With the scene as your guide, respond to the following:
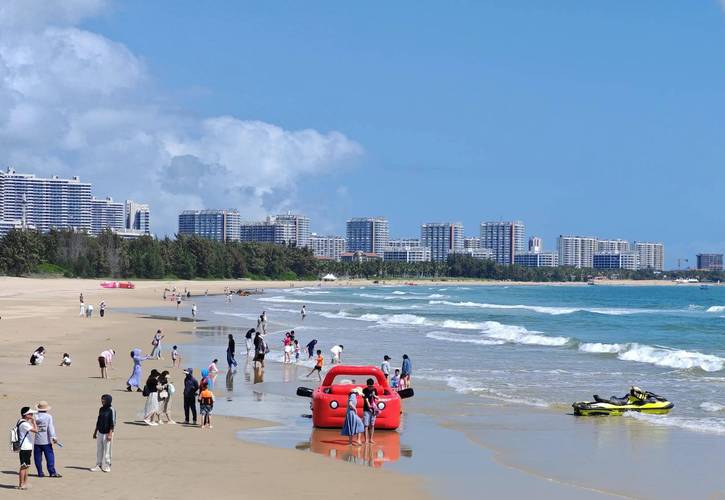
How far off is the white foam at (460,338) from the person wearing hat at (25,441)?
3168 centimetres

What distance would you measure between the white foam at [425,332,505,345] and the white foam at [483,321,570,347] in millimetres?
1006

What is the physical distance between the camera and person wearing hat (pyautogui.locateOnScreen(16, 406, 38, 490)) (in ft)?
39.4

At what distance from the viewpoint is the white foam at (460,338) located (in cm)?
4324

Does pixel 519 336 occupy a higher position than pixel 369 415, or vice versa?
pixel 369 415

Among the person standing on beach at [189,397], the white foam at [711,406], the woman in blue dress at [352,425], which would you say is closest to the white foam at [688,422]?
the white foam at [711,406]

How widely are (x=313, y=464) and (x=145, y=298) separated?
72.3 m

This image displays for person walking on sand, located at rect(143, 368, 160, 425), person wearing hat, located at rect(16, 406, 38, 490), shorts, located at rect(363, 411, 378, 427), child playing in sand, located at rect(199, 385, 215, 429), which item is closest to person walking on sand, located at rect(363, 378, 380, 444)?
shorts, located at rect(363, 411, 378, 427)

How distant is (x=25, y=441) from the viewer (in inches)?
481

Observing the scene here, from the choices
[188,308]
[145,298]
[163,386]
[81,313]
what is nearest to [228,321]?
[81,313]

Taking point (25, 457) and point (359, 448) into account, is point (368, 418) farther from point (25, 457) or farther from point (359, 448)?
point (25, 457)

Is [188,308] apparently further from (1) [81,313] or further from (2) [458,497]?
(2) [458,497]

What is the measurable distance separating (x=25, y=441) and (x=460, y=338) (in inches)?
1364

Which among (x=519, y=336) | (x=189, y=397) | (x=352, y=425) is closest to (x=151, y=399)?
(x=189, y=397)

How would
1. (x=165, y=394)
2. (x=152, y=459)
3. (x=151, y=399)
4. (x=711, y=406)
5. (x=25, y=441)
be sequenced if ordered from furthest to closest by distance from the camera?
1. (x=711, y=406)
2. (x=165, y=394)
3. (x=151, y=399)
4. (x=152, y=459)
5. (x=25, y=441)
